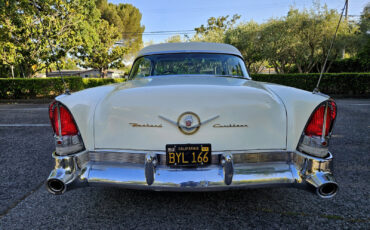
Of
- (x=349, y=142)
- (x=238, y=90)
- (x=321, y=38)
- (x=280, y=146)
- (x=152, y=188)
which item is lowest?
(x=349, y=142)

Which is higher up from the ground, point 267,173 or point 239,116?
point 239,116

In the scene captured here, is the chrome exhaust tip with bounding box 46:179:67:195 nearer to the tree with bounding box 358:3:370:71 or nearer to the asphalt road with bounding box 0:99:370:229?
the asphalt road with bounding box 0:99:370:229

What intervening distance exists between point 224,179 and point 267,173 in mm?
322

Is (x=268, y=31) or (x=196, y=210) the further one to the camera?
(x=268, y=31)

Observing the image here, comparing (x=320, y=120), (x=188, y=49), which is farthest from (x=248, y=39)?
(x=320, y=120)

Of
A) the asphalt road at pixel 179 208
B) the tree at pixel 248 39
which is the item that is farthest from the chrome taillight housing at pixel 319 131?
the tree at pixel 248 39

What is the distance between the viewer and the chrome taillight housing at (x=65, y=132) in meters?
1.91

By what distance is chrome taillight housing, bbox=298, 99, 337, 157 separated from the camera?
187 centimetres

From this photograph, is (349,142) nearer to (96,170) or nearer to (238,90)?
(238,90)

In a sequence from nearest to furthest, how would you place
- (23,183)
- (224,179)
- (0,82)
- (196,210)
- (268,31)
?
(224,179)
(196,210)
(23,183)
(0,82)
(268,31)

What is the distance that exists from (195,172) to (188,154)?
138 millimetres

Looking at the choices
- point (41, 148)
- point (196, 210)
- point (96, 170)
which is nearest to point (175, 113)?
point (96, 170)

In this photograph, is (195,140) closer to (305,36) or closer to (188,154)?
(188,154)

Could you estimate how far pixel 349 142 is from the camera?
4.54 meters
